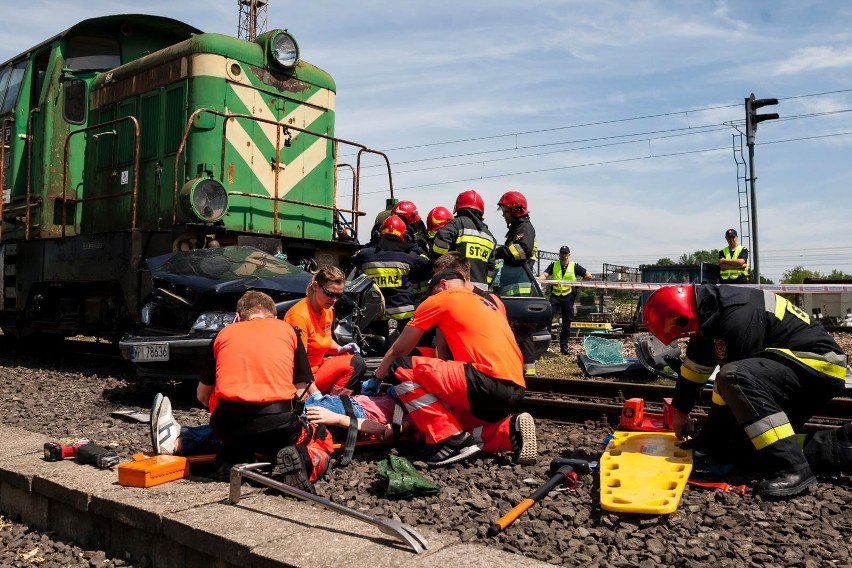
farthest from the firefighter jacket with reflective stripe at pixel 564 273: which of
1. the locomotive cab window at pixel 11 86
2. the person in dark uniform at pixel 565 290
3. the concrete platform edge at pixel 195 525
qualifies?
the concrete platform edge at pixel 195 525

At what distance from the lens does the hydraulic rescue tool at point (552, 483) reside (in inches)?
118

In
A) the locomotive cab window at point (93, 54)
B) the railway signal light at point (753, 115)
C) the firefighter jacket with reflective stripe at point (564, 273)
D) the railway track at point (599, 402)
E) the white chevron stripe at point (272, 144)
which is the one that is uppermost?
the railway signal light at point (753, 115)

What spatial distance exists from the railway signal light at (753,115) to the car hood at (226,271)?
1228 cm

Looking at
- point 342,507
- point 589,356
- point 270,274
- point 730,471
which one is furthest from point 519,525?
point 589,356

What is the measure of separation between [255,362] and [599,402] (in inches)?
143

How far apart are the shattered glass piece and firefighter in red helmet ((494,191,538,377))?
1593mm

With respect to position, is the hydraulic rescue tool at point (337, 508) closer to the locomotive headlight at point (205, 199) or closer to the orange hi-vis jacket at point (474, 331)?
the orange hi-vis jacket at point (474, 331)

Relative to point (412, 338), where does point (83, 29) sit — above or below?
above

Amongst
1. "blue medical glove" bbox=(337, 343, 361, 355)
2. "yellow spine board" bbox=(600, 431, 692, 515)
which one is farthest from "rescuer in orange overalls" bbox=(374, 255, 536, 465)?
"blue medical glove" bbox=(337, 343, 361, 355)

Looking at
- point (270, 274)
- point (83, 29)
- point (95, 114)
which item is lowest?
point (270, 274)

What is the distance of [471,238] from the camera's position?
6.86 m

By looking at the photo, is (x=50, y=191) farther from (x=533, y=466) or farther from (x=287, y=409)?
(x=533, y=466)

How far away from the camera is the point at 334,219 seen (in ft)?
29.5

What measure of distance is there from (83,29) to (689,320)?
8.02 metres
